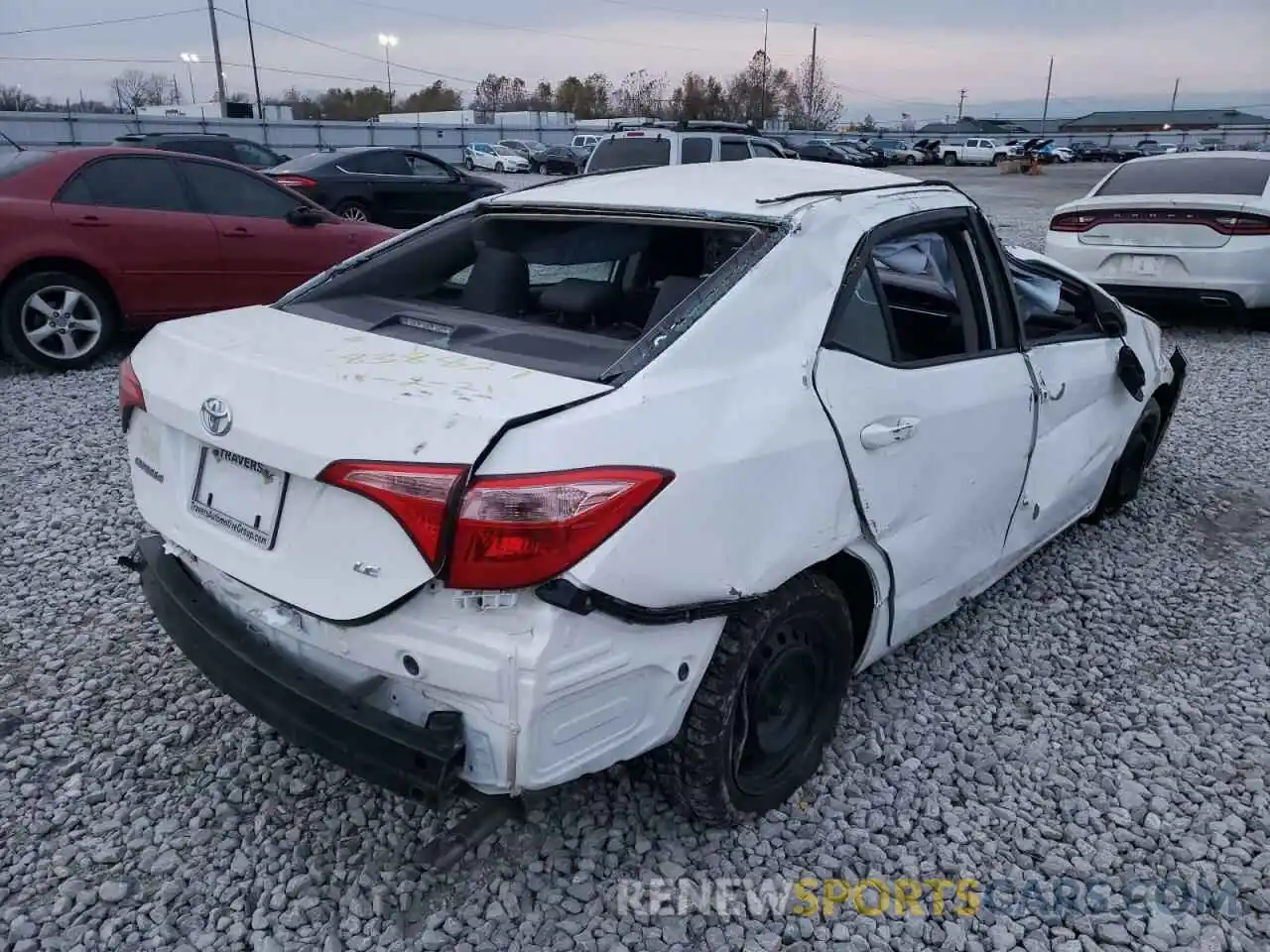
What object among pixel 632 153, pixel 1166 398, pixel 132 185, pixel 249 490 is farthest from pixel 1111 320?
pixel 632 153

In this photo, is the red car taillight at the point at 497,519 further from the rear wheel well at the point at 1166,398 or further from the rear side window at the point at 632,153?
the rear side window at the point at 632,153

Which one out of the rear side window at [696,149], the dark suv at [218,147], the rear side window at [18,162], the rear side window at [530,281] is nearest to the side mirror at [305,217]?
the rear side window at [18,162]

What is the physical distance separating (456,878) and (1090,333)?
3076 mm

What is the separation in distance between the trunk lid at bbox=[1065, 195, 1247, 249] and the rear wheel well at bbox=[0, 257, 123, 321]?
762 cm

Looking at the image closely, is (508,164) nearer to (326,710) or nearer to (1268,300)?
(1268,300)

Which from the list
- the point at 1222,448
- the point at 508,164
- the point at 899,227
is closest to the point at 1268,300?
the point at 1222,448

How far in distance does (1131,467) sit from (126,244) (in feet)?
20.6

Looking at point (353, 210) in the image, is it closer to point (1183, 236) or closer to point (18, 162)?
point (18, 162)

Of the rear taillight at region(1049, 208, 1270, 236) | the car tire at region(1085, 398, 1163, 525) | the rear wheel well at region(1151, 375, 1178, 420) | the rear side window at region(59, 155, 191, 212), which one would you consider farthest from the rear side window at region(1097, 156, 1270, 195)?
the rear side window at region(59, 155, 191, 212)

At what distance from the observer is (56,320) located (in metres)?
6.53

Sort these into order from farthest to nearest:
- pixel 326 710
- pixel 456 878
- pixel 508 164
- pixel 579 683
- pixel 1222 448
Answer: pixel 508 164 < pixel 1222 448 < pixel 456 878 < pixel 326 710 < pixel 579 683

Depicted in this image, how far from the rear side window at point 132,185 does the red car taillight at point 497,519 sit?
591 centimetres

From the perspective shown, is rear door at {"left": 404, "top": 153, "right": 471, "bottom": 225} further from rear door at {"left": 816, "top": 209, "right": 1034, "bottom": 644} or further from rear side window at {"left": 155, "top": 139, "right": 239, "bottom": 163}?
rear door at {"left": 816, "top": 209, "right": 1034, "bottom": 644}

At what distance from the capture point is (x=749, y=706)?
2.42 metres
